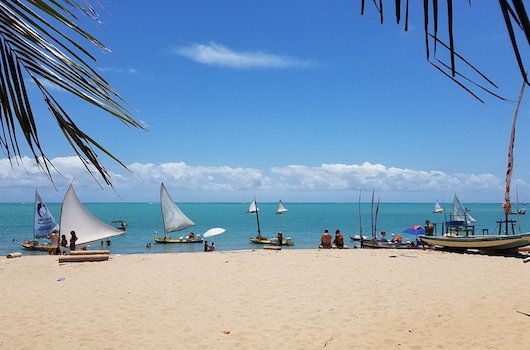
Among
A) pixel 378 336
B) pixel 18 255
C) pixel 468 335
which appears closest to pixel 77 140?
pixel 378 336

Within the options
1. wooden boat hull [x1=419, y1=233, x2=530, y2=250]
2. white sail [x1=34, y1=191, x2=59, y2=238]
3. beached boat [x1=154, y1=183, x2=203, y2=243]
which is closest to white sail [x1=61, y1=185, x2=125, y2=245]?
beached boat [x1=154, y1=183, x2=203, y2=243]

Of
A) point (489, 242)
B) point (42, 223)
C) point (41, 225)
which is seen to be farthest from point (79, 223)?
point (489, 242)

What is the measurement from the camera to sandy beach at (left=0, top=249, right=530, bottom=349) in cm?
810

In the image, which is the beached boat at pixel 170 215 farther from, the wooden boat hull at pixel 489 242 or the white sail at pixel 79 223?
the wooden boat hull at pixel 489 242

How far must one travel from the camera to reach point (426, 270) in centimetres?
1582

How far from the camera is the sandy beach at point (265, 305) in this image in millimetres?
8102

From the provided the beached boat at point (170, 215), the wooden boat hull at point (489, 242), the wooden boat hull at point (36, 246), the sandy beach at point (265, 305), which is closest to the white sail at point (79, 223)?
the sandy beach at point (265, 305)

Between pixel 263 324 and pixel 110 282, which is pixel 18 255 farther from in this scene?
pixel 263 324

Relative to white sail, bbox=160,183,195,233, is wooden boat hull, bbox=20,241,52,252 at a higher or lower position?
lower

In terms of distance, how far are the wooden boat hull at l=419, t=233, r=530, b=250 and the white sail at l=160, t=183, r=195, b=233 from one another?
24.9 meters

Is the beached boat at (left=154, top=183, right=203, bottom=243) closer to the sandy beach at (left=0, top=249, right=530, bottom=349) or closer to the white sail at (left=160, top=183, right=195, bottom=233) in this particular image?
the white sail at (left=160, top=183, right=195, bottom=233)

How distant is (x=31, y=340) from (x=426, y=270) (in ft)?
43.4

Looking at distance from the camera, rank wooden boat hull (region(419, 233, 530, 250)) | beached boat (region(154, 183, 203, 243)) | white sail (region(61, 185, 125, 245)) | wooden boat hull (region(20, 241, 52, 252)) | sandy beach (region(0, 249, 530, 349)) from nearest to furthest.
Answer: sandy beach (region(0, 249, 530, 349))
wooden boat hull (region(419, 233, 530, 250))
white sail (region(61, 185, 125, 245))
wooden boat hull (region(20, 241, 52, 252))
beached boat (region(154, 183, 203, 243))

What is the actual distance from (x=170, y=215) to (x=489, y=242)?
2872cm
